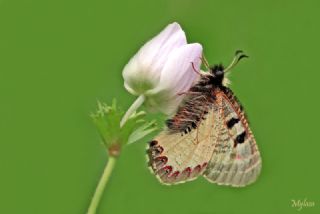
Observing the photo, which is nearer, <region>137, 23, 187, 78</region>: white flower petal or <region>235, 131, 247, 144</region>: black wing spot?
<region>137, 23, 187, 78</region>: white flower petal

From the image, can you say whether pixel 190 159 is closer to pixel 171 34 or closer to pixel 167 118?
pixel 167 118

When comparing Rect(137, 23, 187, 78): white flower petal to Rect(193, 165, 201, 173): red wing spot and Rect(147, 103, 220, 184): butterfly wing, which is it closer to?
Rect(147, 103, 220, 184): butterfly wing

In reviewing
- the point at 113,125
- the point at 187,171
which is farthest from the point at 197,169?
the point at 113,125

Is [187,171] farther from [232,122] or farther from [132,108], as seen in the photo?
[132,108]

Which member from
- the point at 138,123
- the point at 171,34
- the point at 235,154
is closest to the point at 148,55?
the point at 171,34

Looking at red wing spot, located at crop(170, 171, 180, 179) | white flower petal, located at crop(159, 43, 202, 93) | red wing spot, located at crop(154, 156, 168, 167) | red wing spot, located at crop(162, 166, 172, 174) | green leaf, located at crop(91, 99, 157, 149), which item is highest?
white flower petal, located at crop(159, 43, 202, 93)

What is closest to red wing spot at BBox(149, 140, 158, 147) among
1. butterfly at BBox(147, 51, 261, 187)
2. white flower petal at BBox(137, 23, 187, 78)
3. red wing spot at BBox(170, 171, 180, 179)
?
butterfly at BBox(147, 51, 261, 187)
